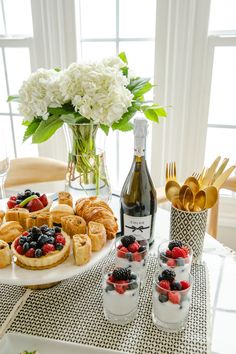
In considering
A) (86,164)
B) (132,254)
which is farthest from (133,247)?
(86,164)

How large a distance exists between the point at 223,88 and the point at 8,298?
1.53 meters

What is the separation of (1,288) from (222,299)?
581 millimetres

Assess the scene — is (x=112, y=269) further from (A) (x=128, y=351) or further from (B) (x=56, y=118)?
(B) (x=56, y=118)

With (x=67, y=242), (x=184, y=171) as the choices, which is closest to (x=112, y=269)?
(x=67, y=242)

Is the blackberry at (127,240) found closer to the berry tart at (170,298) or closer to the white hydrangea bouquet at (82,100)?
A: the berry tart at (170,298)

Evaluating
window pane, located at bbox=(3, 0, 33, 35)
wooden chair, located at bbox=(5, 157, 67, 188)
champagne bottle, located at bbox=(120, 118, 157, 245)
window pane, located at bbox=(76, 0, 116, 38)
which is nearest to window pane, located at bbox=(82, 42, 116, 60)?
window pane, located at bbox=(76, 0, 116, 38)

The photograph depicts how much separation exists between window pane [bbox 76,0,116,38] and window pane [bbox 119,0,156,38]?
0.18 feet

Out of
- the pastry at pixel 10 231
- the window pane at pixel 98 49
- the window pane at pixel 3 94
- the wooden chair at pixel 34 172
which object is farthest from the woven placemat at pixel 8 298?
the window pane at pixel 3 94

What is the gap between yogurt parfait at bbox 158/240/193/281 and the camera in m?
0.81

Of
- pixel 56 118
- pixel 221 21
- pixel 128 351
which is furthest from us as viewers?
pixel 221 21

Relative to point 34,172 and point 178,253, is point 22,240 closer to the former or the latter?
point 178,253

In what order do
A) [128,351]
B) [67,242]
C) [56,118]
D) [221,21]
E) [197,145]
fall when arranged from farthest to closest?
[197,145] → [221,21] → [56,118] → [67,242] → [128,351]

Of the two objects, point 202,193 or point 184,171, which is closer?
point 202,193

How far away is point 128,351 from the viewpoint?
694 millimetres
